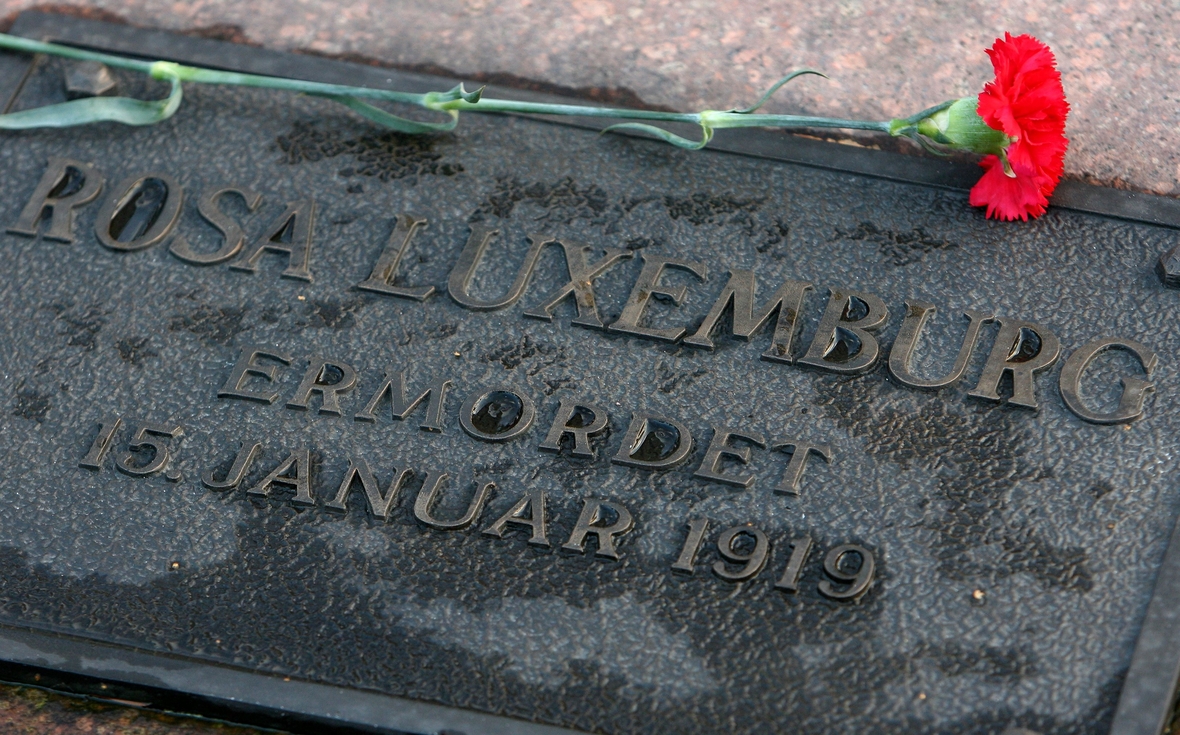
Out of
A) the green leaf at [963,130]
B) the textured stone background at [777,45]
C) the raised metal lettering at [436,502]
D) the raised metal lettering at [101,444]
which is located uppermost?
the textured stone background at [777,45]

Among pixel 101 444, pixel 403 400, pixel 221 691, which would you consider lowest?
pixel 221 691

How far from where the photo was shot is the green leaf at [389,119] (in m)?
1.58

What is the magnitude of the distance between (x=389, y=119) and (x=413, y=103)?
0.14 ft

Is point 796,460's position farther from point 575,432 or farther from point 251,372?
point 251,372

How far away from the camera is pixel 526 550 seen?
4.12 feet

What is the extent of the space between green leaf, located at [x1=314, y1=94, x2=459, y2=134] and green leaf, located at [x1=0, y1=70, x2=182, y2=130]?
23 centimetres

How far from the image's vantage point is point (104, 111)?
1.60 meters

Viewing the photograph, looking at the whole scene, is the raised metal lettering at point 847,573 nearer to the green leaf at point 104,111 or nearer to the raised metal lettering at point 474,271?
the raised metal lettering at point 474,271

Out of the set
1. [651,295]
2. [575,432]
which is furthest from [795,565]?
[651,295]

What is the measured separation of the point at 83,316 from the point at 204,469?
1.07 ft

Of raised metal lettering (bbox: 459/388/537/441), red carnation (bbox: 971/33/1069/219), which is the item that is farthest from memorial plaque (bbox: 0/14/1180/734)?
red carnation (bbox: 971/33/1069/219)

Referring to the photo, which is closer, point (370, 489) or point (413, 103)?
point (370, 489)

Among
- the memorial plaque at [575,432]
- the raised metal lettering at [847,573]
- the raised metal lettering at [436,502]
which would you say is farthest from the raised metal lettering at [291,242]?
the raised metal lettering at [847,573]

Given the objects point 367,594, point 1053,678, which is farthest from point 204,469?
point 1053,678
